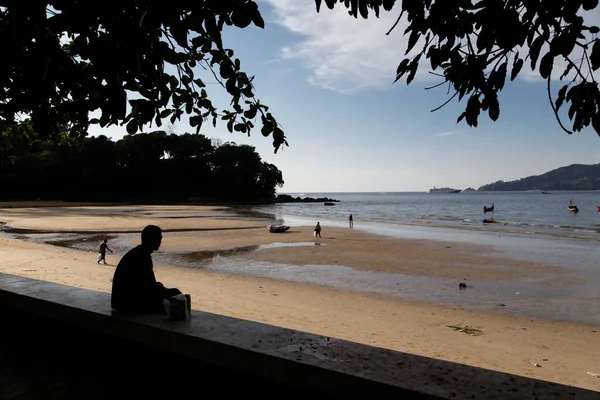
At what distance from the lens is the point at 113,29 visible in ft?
7.22

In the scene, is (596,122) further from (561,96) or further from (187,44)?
(187,44)

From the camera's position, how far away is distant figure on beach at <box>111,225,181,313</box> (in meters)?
3.03

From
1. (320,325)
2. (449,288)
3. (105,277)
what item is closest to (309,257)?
(449,288)

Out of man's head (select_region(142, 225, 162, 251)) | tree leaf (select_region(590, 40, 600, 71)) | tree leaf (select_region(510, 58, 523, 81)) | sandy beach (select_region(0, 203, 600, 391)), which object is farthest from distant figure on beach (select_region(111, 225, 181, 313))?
sandy beach (select_region(0, 203, 600, 391))

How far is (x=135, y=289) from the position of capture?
3.05m

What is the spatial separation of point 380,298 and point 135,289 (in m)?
8.81

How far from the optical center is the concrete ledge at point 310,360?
186cm

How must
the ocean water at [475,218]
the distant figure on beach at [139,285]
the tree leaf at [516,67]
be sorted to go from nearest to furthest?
the tree leaf at [516,67], the distant figure on beach at [139,285], the ocean water at [475,218]

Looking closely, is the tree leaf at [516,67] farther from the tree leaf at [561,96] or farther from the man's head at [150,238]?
the man's head at [150,238]

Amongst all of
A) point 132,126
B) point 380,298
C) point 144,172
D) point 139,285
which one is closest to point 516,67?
point 132,126

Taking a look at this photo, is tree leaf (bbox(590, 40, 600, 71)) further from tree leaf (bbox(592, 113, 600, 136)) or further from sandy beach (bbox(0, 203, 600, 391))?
sandy beach (bbox(0, 203, 600, 391))

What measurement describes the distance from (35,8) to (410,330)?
7.63 metres

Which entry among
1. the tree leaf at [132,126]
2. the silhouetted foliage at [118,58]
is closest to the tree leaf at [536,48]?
the silhouetted foliage at [118,58]

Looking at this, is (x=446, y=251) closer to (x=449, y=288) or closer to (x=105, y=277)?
(x=449, y=288)
